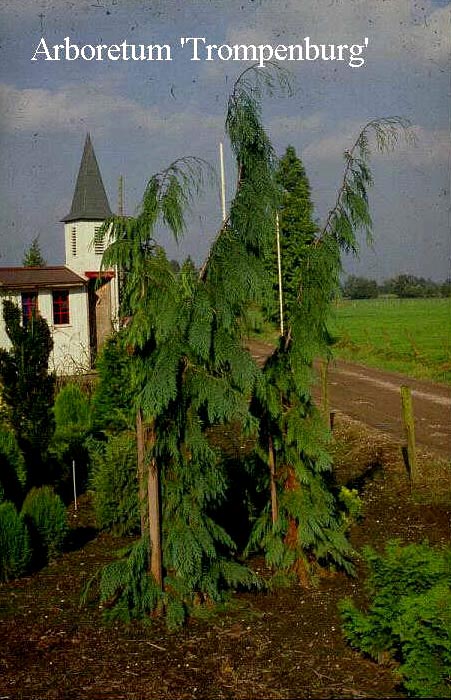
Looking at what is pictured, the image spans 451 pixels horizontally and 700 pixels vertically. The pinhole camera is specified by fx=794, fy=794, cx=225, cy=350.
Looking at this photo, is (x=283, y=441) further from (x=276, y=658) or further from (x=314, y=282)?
(x=276, y=658)

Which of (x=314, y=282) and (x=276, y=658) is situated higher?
(x=314, y=282)

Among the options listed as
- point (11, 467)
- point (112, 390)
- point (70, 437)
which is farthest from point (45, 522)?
point (112, 390)

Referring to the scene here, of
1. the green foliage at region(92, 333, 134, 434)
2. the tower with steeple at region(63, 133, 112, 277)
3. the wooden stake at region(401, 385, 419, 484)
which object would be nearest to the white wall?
the tower with steeple at region(63, 133, 112, 277)

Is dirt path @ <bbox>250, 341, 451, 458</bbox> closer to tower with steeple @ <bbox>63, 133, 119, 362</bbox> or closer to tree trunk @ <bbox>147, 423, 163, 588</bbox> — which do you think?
tower with steeple @ <bbox>63, 133, 119, 362</bbox>

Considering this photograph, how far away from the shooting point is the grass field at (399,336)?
84.9 ft

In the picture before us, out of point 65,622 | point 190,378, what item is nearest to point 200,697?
point 65,622

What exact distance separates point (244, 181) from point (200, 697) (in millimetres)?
3250

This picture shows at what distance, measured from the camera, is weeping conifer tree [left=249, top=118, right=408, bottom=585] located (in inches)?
231

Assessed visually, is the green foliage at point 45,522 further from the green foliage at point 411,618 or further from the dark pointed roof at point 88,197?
the dark pointed roof at point 88,197

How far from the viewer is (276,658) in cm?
459

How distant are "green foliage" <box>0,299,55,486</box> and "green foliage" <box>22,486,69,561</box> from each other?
2571mm

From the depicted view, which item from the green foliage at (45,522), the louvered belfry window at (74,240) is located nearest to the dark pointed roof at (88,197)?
the louvered belfry window at (74,240)

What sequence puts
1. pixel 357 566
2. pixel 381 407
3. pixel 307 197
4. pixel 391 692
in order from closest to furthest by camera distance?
1. pixel 391 692
2. pixel 357 566
3. pixel 381 407
4. pixel 307 197

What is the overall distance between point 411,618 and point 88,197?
73.0ft
